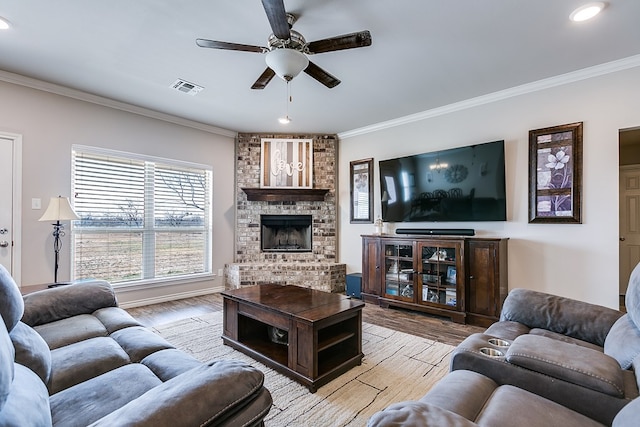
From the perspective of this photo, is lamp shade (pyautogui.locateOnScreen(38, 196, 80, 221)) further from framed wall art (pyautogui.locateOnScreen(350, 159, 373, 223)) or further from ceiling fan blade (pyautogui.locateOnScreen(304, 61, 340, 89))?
framed wall art (pyautogui.locateOnScreen(350, 159, 373, 223))

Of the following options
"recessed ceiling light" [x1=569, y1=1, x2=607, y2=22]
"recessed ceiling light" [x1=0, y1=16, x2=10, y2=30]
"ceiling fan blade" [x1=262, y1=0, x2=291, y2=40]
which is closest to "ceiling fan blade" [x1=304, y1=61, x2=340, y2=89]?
"ceiling fan blade" [x1=262, y1=0, x2=291, y2=40]

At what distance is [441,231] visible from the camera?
151 inches

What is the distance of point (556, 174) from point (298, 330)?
10.3 feet

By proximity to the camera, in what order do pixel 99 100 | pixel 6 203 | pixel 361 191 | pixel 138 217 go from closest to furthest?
pixel 6 203 → pixel 99 100 → pixel 138 217 → pixel 361 191

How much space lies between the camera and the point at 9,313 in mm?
1265

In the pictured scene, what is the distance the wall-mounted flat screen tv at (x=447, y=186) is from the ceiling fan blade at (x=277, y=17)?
2.69 meters

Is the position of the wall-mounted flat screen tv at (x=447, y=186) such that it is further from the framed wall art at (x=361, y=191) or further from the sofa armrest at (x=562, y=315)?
the sofa armrest at (x=562, y=315)

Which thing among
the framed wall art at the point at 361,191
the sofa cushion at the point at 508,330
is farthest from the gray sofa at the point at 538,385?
the framed wall art at the point at 361,191

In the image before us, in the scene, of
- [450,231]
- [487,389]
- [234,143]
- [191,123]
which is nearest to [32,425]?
[487,389]

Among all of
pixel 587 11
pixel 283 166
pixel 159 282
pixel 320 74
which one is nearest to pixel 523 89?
pixel 587 11

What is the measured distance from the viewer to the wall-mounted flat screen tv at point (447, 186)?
3.55m

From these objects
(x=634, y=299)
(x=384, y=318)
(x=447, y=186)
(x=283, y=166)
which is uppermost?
(x=283, y=166)

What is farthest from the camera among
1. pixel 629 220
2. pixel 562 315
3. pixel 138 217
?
pixel 629 220

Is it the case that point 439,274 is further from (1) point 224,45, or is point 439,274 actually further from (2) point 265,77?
(1) point 224,45
